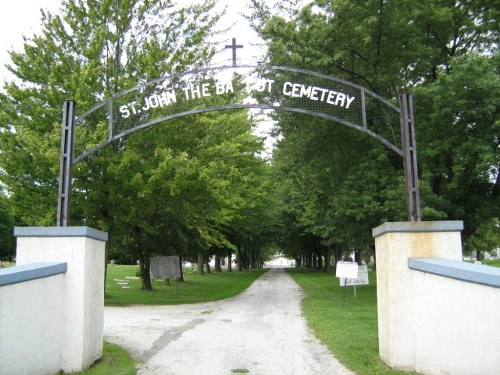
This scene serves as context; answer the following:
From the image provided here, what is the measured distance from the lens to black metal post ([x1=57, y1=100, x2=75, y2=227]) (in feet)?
27.6

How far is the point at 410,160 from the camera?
8.43 metres

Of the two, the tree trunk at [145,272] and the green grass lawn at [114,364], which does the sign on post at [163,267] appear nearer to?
Answer: the tree trunk at [145,272]

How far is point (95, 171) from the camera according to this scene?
16.7 m

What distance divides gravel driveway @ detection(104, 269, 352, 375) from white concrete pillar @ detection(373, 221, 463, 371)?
0.91m

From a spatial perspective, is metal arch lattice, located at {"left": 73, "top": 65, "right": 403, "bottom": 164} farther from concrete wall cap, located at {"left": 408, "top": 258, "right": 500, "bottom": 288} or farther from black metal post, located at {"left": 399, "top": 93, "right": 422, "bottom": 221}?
concrete wall cap, located at {"left": 408, "top": 258, "right": 500, "bottom": 288}

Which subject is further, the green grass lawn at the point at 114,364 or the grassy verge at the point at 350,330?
the grassy verge at the point at 350,330

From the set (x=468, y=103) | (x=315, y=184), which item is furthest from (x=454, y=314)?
(x=315, y=184)

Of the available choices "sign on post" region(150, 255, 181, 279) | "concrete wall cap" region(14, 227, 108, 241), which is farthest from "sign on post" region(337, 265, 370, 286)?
"concrete wall cap" region(14, 227, 108, 241)

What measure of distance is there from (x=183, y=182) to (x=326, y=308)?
6049 millimetres

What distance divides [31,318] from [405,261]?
4.97m

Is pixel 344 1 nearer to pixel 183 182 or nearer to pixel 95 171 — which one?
pixel 183 182

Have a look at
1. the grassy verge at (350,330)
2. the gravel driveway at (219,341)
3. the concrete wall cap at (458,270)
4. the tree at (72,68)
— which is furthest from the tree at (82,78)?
the concrete wall cap at (458,270)

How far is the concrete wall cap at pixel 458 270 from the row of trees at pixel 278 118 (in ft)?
29.0

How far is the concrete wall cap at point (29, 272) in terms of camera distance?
19.5 ft
